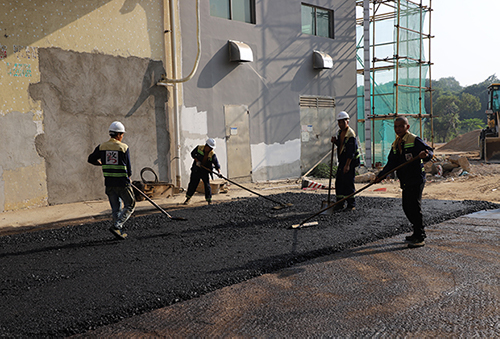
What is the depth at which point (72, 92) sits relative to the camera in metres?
9.73

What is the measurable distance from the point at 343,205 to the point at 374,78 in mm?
11344

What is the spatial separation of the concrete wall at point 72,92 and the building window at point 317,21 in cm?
598

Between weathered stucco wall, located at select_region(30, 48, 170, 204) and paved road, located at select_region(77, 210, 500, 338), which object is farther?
weathered stucco wall, located at select_region(30, 48, 170, 204)

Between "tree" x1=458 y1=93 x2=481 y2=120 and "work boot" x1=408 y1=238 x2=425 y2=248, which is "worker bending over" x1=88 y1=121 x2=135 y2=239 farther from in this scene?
"tree" x1=458 y1=93 x2=481 y2=120

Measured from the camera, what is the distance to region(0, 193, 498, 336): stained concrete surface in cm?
362

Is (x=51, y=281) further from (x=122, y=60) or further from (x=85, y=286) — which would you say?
(x=122, y=60)

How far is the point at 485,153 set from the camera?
731 inches

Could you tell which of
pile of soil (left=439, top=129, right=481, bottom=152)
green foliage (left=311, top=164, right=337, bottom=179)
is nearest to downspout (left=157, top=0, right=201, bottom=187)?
green foliage (left=311, top=164, right=337, bottom=179)

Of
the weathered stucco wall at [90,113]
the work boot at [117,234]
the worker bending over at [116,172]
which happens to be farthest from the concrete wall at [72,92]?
the work boot at [117,234]

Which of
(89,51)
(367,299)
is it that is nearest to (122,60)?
(89,51)

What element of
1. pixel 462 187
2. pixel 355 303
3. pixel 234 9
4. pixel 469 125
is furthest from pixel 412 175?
pixel 469 125

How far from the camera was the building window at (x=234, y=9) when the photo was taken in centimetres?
1244

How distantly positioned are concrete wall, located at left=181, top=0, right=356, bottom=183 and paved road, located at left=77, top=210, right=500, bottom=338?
7741 millimetres

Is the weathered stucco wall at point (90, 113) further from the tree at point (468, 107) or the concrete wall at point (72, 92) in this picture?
the tree at point (468, 107)
